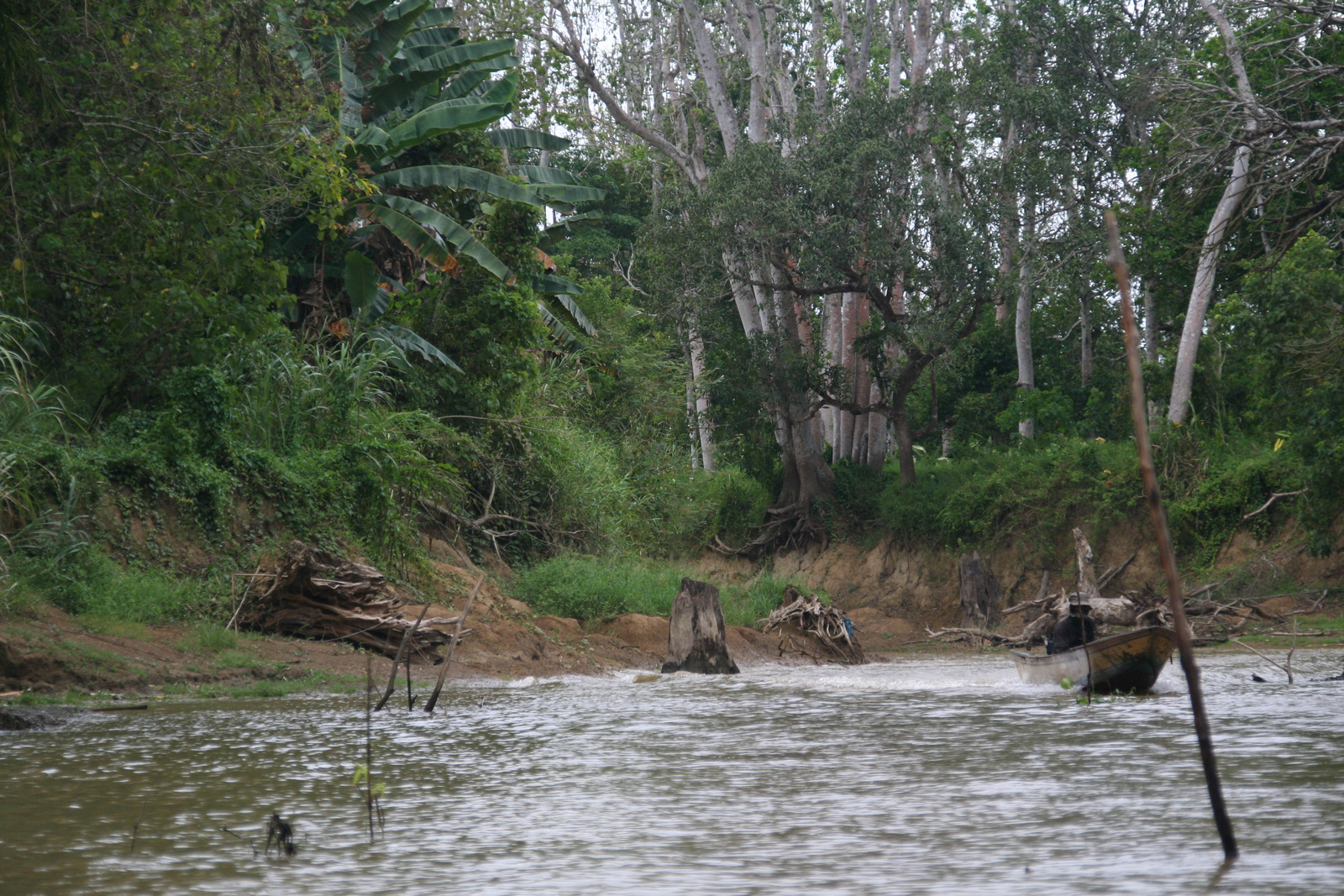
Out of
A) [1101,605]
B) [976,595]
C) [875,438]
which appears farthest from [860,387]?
[1101,605]

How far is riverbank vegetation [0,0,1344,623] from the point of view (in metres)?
11.6

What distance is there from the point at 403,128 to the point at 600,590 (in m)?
7.10

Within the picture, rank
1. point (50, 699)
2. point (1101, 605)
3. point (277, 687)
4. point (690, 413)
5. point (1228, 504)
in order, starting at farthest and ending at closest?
point (690, 413), point (1228, 504), point (1101, 605), point (277, 687), point (50, 699)

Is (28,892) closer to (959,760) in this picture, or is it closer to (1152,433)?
(959,760)

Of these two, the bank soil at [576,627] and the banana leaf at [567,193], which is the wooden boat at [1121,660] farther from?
the banana leaf at [567,193]

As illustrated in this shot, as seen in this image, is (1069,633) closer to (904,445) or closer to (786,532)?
(904,445)

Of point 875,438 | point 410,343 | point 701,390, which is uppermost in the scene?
point 701,390

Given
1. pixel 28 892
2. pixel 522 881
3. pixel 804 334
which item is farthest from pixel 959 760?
pixel 804 334

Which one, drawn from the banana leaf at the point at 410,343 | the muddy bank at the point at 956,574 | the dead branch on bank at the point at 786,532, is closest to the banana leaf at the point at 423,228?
the banana leaf at the point at 410,343

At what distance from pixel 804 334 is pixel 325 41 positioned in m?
15.5

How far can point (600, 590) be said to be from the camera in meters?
16.0

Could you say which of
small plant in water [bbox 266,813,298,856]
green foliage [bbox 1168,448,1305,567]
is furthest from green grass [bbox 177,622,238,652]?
green foliage [bbox 1168,448,1305,567]

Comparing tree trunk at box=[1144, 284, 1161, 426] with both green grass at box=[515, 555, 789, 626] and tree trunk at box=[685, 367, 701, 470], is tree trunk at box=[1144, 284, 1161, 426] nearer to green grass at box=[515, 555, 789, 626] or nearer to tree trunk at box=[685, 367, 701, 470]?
tree trunk at box=[685, 367, 701, 470]

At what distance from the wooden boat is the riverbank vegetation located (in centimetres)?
327
